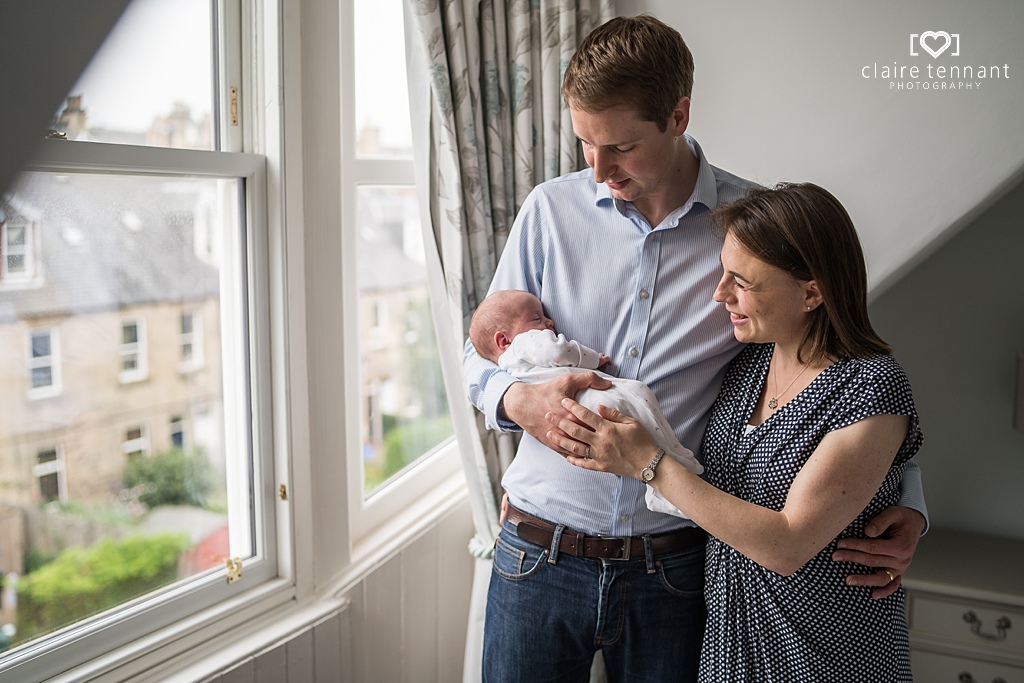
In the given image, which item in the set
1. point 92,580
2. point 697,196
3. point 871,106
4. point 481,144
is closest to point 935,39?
point 871,106

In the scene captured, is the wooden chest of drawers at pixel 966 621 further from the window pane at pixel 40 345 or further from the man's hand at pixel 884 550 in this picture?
the window pane at pixel 40 345

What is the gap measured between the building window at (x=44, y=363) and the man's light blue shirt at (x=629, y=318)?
0.72m

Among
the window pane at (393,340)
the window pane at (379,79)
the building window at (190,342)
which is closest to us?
the building window at (190,342)

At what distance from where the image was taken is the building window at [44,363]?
4.19 feet

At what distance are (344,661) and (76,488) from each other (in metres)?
0.76

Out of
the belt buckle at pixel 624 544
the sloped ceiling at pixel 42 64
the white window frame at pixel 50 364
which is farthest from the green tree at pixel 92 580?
the sloped ceiling at pixel 42 64

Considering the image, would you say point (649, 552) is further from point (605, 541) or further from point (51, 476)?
point (51, 476)

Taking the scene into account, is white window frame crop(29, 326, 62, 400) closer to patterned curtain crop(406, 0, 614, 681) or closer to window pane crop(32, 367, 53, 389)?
window pane crop(32, 367, 53, 389)

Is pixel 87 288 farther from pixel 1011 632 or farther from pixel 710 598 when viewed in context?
pixel 1011 632

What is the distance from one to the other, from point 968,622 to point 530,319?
5.10ft

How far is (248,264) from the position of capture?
1649 millimetres

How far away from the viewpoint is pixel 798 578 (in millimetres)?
1312

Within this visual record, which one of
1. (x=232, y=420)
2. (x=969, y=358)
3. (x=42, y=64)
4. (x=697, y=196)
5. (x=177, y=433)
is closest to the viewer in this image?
(x=42, y=64)

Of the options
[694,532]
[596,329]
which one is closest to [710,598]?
[694,532]
